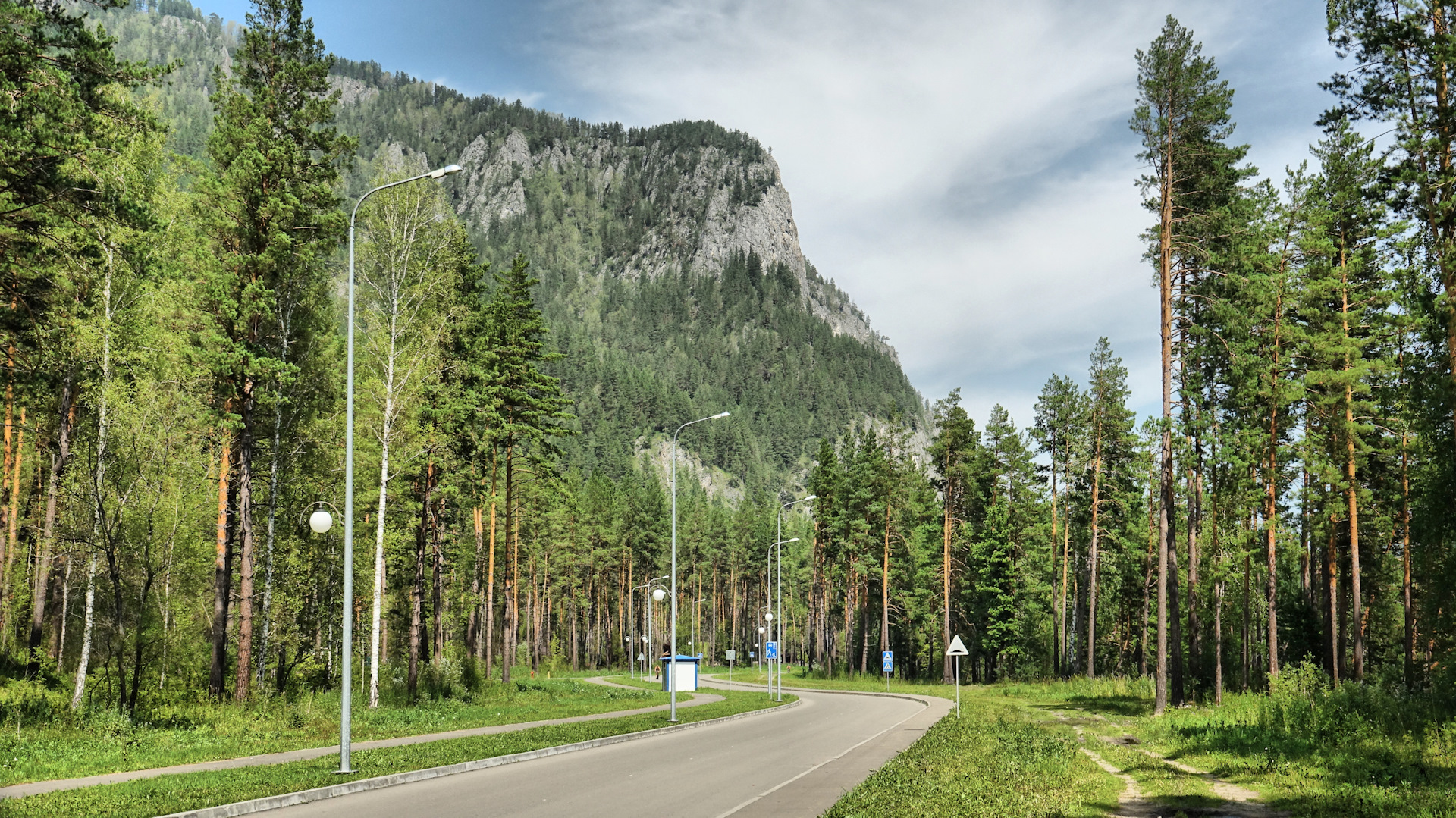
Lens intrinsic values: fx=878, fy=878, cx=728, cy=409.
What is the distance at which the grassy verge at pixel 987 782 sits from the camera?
37.0 ft

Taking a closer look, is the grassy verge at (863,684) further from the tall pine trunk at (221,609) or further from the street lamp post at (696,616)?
the tall pine trunk at (221,609)

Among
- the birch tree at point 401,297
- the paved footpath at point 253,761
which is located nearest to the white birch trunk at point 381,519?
the birch tree at point 401,297

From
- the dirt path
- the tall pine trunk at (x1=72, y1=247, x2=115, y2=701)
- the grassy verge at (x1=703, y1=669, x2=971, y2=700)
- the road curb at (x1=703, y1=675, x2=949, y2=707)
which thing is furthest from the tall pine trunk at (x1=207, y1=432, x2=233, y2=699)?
the grassy verge at (x1=703, y1=669, x2=971, y2=700)

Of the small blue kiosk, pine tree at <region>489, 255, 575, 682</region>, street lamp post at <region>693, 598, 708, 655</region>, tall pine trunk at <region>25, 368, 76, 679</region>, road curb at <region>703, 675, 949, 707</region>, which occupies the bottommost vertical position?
street lamp post at <region>693, 598, 708, 655</region>

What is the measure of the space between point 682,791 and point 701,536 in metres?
89.8

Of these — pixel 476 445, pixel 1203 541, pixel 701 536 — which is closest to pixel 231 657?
pixel 476 445

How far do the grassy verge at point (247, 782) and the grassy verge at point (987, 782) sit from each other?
7.87m

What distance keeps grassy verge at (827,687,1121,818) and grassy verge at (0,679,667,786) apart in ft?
40.2

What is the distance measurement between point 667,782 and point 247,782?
21.4 ft

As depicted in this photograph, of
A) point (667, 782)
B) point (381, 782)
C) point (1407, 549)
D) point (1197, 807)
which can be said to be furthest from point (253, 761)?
point (1407, 549)

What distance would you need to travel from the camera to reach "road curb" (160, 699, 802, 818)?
36.6 feet

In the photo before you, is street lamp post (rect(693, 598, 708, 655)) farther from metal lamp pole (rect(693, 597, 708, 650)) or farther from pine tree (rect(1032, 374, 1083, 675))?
pine tree (rect(1032, 374, 1083, 675))

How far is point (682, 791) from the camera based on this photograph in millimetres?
14016

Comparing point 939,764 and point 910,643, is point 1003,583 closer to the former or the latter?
point 910,643
